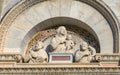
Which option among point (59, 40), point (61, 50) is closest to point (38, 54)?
point (61, 50)

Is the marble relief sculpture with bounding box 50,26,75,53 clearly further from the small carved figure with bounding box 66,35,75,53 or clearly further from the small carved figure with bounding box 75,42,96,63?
the small carved figure with bounding box 75,42,96,63

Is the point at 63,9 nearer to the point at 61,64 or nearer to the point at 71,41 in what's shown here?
the point at 71,41

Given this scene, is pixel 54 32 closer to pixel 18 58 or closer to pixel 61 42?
pixel 61 42

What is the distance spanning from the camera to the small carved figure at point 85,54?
15.5 metres

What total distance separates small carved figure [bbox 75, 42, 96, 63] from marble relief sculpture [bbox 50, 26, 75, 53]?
1.90 feet

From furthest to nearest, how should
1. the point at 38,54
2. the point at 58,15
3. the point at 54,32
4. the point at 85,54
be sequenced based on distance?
the point at 54,32, the point at 58,15, the point at 38,54, the point at 85,54

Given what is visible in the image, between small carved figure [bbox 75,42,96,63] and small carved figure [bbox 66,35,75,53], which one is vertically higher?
small carved figure [bbox 66,35,75,53]

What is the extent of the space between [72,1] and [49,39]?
64.0 inches

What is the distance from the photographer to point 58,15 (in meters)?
17.4

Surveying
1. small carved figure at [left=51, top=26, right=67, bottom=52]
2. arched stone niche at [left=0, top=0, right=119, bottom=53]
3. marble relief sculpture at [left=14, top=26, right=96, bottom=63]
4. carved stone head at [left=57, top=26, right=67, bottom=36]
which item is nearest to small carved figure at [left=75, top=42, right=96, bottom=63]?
marble relief sculpture at [left=14, top=26, right=96, bottom=63]

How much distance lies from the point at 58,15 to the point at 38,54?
2.22 metres

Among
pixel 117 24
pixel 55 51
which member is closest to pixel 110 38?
pixel 117 24

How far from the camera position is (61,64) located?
1504cm

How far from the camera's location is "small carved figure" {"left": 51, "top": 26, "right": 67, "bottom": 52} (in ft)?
53.0
